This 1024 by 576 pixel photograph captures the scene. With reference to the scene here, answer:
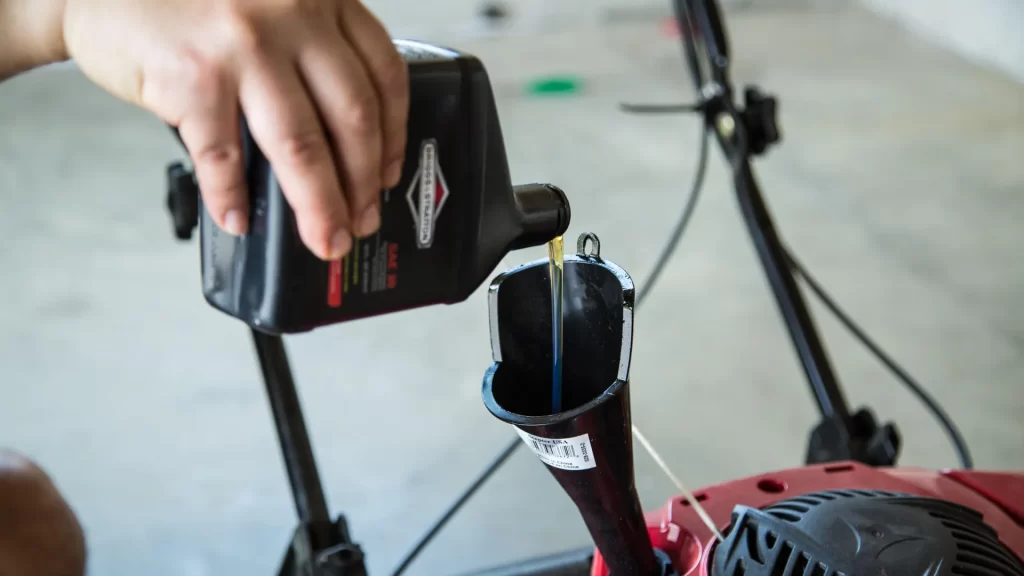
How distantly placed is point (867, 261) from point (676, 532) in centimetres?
147

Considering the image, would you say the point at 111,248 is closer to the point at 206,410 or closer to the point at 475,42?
the point at 206,410

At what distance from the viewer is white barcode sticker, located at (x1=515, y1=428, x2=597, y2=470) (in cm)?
45

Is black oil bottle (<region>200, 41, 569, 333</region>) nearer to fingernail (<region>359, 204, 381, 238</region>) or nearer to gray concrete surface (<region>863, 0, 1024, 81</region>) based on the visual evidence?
fingernail (<region>359, 204, 381, 238</region>)

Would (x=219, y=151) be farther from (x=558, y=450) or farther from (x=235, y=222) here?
(x=558, y=450)

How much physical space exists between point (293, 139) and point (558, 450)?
0.63 feet

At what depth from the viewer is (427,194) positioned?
50 centimetres

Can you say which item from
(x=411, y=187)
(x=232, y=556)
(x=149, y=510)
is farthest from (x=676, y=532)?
(x=149, y=510)

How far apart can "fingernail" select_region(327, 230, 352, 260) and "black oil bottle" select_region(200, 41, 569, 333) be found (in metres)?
0.04

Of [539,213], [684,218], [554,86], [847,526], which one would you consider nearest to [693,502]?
[847,526]

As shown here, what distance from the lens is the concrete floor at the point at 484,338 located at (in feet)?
4.48

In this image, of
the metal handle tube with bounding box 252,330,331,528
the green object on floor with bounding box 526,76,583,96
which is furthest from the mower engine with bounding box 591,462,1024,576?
the green object on floor with bounding box 526,76,583,96

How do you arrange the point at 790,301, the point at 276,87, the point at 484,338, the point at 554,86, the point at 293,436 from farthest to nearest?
the point at 554,86 < the point at 484,338 < the point at 790,301 < the point at 293,436 < the point at 276,87

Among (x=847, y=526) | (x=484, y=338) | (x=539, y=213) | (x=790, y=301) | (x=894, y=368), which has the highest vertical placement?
(x=539, y=213)

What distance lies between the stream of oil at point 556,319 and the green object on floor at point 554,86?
2290 mm
